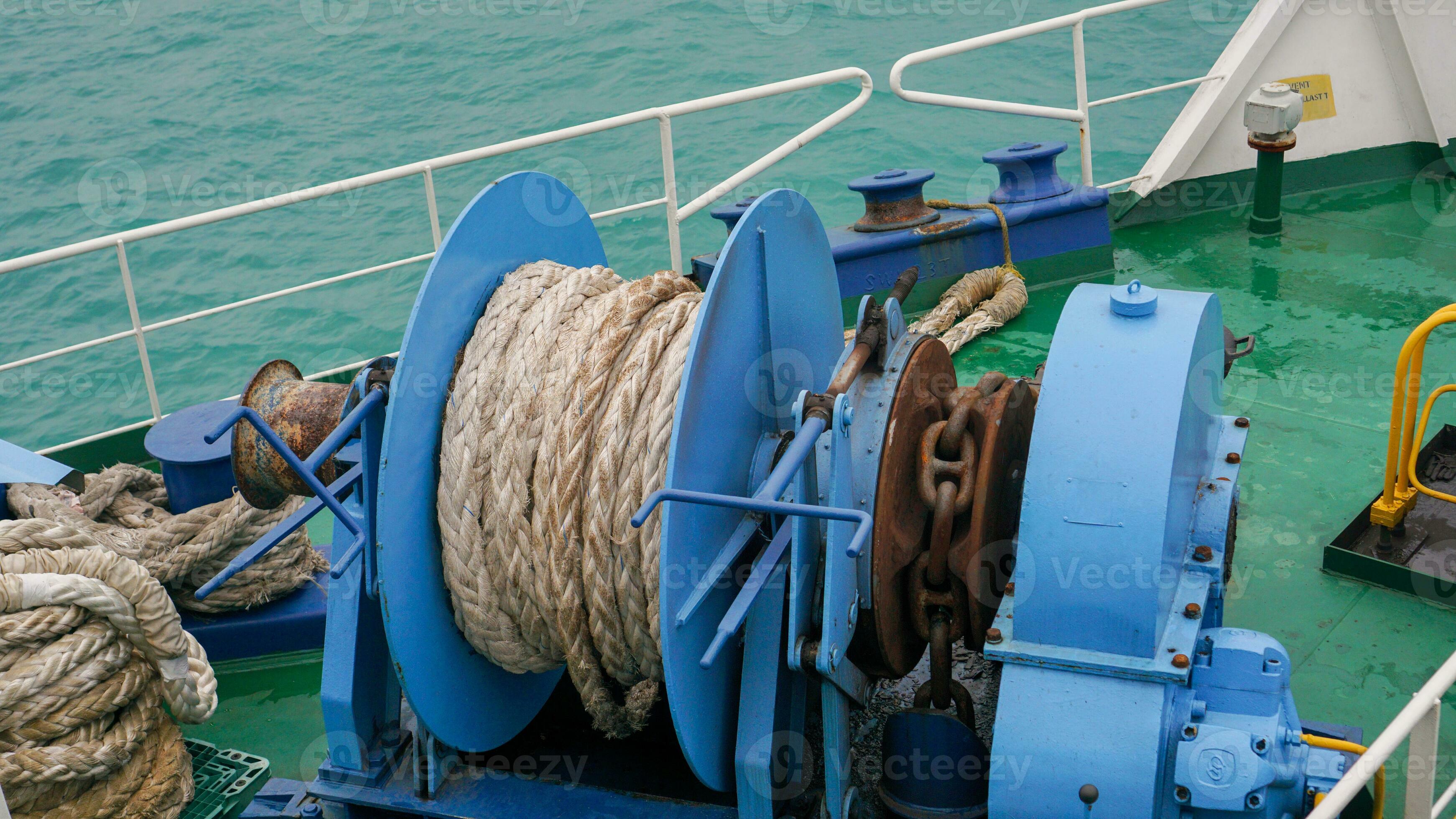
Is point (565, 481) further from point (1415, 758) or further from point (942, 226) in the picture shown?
point (942, 226)

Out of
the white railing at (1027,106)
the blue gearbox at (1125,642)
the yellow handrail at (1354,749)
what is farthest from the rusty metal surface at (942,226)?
the yellow handrail at (1354,749)

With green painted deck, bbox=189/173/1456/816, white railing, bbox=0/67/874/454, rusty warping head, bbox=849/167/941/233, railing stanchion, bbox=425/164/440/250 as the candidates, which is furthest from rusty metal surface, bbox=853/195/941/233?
railing stanchion, bbox=425/164/440/250

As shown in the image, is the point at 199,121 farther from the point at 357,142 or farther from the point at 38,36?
the point at 38,36

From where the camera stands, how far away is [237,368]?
1284cm

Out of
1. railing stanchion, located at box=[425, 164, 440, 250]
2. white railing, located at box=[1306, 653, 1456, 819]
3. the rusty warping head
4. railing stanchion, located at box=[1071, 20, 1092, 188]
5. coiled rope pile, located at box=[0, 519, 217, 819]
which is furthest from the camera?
railing stanchion, located at box=[1071, 20, 1092, 188]

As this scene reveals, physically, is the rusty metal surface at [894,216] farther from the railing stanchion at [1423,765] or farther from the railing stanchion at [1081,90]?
the railing stanchion at [1423,765]

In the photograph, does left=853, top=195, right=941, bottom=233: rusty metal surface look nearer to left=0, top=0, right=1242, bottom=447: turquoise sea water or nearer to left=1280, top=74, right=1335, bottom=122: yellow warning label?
left=1280, top=74, right=1335, bottom=122: yellow warning label

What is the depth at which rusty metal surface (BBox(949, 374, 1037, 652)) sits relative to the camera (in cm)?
267

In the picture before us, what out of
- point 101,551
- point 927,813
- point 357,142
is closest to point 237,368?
point 357,142

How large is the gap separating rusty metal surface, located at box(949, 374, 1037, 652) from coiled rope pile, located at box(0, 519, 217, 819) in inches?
71.4

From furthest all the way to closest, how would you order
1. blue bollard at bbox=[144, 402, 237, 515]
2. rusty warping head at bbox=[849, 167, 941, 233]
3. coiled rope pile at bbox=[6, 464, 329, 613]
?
rusty warping head at bbox=[849, 167, 941, 233] < blue bollard at bbox=[144, 402, 237, 515] < coiled rope pile at bbox=[6, 464, 329, 613]

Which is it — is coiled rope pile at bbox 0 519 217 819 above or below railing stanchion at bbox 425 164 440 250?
below

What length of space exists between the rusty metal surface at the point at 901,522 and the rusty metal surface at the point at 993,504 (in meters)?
0.10

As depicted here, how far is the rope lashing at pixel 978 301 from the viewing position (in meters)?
5.37
